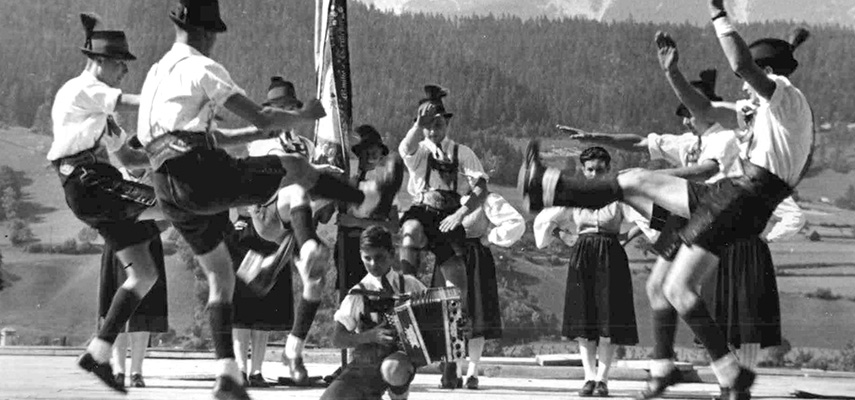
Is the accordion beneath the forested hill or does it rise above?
beneath

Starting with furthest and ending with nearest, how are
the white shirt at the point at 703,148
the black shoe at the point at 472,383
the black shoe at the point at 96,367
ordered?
the black shoe at the point at 472,383 < the white shirt at the point at 703,148 < the black shoe at the point at 96,367

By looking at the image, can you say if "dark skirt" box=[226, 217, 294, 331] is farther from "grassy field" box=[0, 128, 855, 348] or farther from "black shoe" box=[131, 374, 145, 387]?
"grassy field" box=[0, 128, 855, 348]

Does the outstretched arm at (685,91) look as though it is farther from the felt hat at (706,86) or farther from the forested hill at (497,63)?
the forested hill at (497,63)

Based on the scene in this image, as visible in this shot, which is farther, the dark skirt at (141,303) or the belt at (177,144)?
the dark skirt at (141,303)

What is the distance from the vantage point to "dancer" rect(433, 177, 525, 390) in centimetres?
967

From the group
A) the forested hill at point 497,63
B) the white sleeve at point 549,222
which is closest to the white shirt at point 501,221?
the white sleeve at point 549,222

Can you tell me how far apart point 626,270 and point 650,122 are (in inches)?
63.5

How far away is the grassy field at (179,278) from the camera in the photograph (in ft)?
35.3

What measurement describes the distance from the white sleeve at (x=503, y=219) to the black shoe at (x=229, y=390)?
3115mm

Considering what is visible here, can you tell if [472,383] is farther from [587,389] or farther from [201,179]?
[201,179]

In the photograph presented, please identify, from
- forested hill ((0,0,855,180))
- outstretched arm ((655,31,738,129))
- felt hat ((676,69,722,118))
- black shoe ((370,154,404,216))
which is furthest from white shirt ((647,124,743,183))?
forested hill ((0,0,855,180))

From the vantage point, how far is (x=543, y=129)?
10.6m

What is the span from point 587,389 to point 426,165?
151cm

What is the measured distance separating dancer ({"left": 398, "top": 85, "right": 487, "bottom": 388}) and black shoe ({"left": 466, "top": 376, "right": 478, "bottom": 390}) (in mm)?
552
